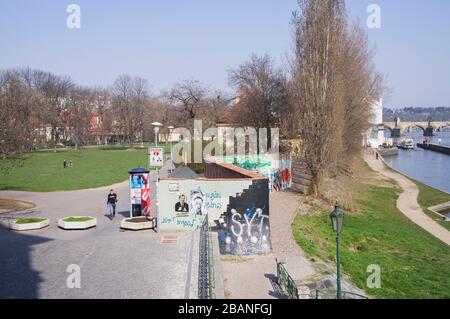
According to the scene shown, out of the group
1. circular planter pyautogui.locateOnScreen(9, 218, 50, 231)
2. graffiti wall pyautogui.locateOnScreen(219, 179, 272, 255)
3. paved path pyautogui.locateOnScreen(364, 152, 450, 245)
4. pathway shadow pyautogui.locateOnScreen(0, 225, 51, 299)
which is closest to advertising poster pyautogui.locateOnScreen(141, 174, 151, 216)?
circular planter pyautogui.locateOnScreen(9, 218, 50, 231)

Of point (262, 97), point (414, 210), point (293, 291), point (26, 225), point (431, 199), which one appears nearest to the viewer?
point (293, 291)

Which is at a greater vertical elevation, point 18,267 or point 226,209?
point 226,209

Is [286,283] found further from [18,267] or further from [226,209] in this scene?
[18,267]

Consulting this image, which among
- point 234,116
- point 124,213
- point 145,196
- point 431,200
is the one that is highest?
point 234,116

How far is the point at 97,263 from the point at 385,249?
15.5 metres

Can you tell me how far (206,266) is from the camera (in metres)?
14.2

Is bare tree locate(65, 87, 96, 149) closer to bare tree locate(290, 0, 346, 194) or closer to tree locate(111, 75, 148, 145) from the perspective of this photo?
tree locate(111, 75, 148, 145)

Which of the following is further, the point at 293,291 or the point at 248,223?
the point at 248,223

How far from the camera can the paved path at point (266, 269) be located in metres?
14.0

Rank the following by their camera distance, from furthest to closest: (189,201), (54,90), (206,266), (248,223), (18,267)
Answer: (54,90), (189,201), (248,223), (18,267), (206,266)

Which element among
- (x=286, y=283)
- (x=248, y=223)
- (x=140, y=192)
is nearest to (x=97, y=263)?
(x=286, y=283)

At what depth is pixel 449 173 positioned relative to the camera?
72.6m

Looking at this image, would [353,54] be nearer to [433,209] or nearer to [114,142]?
[433,209]
